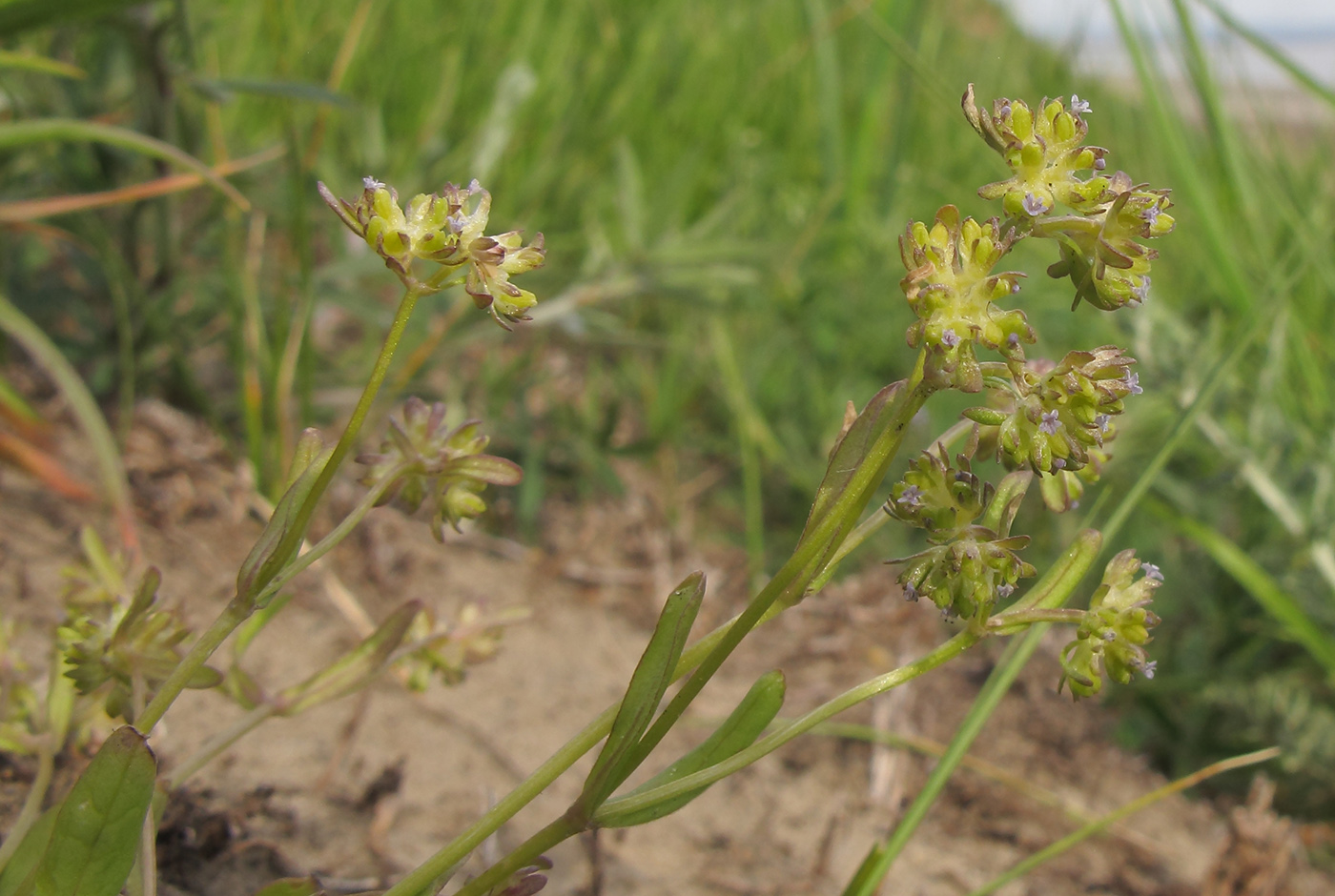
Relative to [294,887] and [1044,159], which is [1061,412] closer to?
[1044,159]

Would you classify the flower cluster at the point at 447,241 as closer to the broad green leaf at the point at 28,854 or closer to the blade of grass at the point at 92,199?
the broad green leaf at the point at 28,854

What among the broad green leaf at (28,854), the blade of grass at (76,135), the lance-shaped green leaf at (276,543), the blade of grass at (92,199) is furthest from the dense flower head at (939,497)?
the blade of grass at (92,199)

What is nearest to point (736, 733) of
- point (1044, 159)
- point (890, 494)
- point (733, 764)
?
point (733, 764)

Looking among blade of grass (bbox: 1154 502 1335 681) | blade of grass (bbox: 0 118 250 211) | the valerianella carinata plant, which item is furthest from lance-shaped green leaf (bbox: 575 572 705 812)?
blade of grass (bbox: 1154 502 1335 681)

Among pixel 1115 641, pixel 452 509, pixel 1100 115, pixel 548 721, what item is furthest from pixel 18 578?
pixel 1100 115

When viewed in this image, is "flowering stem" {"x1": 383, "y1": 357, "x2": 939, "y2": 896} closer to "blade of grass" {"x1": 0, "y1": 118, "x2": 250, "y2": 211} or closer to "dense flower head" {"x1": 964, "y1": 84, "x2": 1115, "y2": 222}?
"dense flower head" {"x1": 964, "y1": 84, "x2": 1115, "y2": 222}
